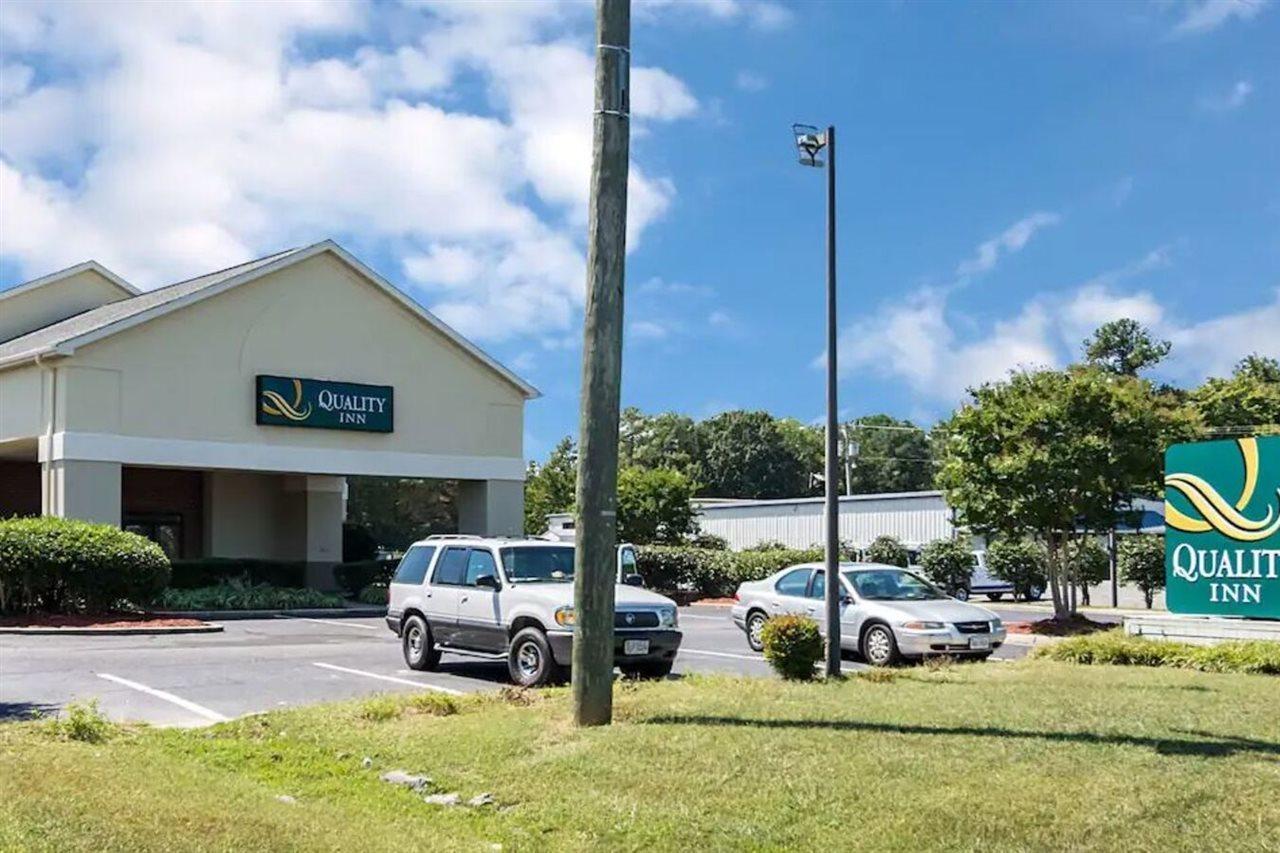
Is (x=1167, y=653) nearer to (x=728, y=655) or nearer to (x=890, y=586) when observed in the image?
(x=890, y=586)

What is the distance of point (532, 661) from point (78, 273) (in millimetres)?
27876

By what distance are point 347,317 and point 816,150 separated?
2047 cm

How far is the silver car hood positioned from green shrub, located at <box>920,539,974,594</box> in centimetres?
2260

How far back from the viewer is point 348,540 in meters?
40.6

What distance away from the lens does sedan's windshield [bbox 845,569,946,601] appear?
58.9 feet

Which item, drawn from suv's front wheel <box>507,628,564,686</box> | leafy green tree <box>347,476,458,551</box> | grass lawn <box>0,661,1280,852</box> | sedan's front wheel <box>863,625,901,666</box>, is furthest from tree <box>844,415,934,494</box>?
grass lawn <box>0,661,1280,852</box>

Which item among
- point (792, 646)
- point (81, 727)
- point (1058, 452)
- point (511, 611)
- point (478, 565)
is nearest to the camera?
point (81, 727)

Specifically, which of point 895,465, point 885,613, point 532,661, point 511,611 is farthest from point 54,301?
point 895,465

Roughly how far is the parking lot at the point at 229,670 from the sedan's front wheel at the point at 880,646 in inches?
13.6

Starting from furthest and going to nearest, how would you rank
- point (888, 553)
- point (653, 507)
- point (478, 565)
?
point (888, 553), point (653, 507), point (478, 565)

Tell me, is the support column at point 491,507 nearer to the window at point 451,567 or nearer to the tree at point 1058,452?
the tree at point 1058,452

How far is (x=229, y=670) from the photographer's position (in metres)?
15.9

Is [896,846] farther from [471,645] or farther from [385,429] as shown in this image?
[385,429]

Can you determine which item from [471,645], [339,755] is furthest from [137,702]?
[339,755]
